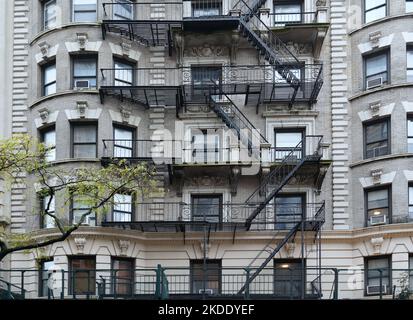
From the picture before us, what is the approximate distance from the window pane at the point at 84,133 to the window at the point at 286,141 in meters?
6.75

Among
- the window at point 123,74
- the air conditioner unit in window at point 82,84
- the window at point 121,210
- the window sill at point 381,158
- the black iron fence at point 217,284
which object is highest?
the window at point 123,74

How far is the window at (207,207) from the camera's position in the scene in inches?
1064

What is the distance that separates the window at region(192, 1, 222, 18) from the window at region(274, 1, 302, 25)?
221 centimetres

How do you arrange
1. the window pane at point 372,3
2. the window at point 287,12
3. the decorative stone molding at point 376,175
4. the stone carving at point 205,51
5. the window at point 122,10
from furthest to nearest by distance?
the window at point 287,12 < the stone carving at point 205,51 < the window at point 122,10 < the window pane at point 372,3 < the decorative stone molding at point 376,175

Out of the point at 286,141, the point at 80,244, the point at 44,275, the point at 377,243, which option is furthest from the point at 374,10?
the point at 44,275

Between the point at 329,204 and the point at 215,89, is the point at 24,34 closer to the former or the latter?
the point at 215,89

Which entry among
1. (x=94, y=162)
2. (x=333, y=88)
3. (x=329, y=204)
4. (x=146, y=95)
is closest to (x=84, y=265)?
(x=94, y=162)

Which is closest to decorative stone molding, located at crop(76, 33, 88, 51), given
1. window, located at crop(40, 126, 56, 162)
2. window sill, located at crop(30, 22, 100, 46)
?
window sill, located at crop(30, 22, 100, 46)

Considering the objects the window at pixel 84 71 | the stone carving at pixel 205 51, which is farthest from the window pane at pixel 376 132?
the window at pixel 84 71

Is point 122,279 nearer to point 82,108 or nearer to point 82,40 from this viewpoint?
point 82,108

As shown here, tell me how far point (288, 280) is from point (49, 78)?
1167 centimetres

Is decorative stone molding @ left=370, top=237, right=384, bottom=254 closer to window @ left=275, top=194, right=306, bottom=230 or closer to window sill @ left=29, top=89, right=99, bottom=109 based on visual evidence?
window @ left=275, top=194, right=306, bottom=230

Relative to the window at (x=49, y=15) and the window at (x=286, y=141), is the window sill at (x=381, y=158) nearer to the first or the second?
the window at (x=286, y=141)

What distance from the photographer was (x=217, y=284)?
85.5ft
